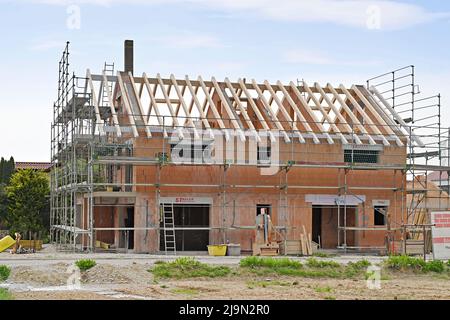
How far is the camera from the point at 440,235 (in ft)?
84.2

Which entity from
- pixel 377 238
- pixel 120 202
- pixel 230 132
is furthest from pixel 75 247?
pixel 377 238

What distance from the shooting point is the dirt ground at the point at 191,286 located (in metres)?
17.6

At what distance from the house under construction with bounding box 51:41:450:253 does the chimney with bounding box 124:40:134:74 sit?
2.43 metres

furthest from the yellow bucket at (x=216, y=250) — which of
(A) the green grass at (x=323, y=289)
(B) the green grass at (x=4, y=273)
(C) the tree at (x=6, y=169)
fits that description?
(C) the tree at (x=6, y=169)

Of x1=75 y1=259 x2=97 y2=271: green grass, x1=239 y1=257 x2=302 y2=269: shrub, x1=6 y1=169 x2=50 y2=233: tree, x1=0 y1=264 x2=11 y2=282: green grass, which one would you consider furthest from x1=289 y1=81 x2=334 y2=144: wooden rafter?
x1=0 y1=264 x2=11 y2=282: green grass

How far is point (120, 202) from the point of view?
3275 centimetres

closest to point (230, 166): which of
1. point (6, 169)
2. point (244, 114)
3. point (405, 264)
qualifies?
point (244, 114)

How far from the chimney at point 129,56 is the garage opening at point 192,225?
8873 millimetres

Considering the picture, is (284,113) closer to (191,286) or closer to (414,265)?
(414,265)

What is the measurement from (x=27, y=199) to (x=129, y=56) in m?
9.80

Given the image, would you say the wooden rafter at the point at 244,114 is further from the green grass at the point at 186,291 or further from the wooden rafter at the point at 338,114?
the green grass at the point at 186,291

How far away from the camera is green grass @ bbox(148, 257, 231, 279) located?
21.6 m

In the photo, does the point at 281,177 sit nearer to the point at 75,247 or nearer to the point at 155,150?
the point at 155,150

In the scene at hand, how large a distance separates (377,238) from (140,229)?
10087mm
